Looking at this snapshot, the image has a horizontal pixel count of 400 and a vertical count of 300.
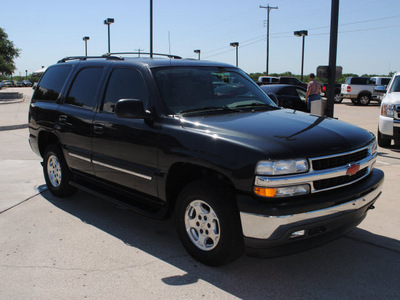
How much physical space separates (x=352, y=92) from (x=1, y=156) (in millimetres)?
22218

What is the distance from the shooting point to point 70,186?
548 centimetres

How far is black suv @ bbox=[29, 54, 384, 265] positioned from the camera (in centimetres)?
307

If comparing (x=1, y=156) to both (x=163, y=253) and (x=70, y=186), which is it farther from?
(x=163, y=253)

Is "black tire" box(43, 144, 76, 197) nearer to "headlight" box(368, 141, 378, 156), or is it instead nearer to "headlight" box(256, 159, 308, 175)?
"headlight" box(256, 159, 308, 175)

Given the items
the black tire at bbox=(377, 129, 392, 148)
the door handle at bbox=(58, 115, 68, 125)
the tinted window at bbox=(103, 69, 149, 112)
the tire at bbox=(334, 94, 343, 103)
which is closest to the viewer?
the tinted window at bbox=(103, 69, 149, 112)

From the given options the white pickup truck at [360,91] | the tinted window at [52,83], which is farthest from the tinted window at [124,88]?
the white pickup truck at [360,91]

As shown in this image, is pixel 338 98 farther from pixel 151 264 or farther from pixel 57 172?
pixel 151 264

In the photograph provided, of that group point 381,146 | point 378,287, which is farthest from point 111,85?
point 381,146

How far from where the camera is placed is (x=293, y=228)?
3.00 meters

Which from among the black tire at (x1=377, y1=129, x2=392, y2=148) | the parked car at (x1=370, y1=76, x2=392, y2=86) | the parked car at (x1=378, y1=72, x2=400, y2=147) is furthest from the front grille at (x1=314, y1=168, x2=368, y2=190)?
the parked car at (x1=370, y1=76, x2=392, y2=86)

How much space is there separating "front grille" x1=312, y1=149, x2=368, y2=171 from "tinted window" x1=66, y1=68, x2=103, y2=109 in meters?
2.71

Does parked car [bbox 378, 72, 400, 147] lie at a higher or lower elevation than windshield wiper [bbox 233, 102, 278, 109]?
lower

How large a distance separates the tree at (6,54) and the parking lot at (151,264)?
40.7 metres

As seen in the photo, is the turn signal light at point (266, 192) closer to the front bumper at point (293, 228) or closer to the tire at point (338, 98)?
the front bumper at point (293, 228)
